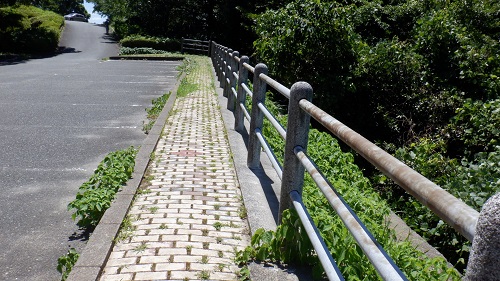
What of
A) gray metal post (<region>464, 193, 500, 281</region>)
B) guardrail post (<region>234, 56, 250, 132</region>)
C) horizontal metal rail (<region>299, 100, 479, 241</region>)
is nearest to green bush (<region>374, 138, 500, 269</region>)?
guardrail post (<region>234, 56, 250, 132</region>)

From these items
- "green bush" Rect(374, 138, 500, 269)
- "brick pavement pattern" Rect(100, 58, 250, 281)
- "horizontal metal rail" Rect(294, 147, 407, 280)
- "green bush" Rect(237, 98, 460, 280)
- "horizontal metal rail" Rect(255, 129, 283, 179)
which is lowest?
"green bush" Rect(374, 138, 500, 269)

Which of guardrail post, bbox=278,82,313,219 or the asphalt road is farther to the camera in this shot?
the asphalt road

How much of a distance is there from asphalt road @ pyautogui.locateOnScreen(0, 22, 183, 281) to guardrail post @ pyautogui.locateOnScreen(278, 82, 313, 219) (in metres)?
1.90

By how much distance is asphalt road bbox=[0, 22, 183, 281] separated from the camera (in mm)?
4609

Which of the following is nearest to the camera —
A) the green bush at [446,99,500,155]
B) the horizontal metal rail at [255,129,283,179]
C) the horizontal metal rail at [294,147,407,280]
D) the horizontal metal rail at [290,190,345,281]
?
the horizontal metal rail at [294,147,407,280]

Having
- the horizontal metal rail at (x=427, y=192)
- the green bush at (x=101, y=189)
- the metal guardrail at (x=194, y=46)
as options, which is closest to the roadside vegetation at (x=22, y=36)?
the metal guardrail at (x=194, y=46)

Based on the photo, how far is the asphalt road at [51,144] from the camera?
4.61 metres

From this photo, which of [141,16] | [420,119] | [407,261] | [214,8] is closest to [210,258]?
[407,261]

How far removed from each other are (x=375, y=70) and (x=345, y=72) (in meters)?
0.77

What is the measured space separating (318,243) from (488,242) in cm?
183

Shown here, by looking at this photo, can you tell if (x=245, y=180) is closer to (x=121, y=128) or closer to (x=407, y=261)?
(x=407, y=261)

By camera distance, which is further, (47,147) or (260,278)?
(47,147)

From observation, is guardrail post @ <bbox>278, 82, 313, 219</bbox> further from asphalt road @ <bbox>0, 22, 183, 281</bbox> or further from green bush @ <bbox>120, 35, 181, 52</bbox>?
green bush @ <bbox>120, 35, 181, 52</bbox>

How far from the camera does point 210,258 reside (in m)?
4.01
